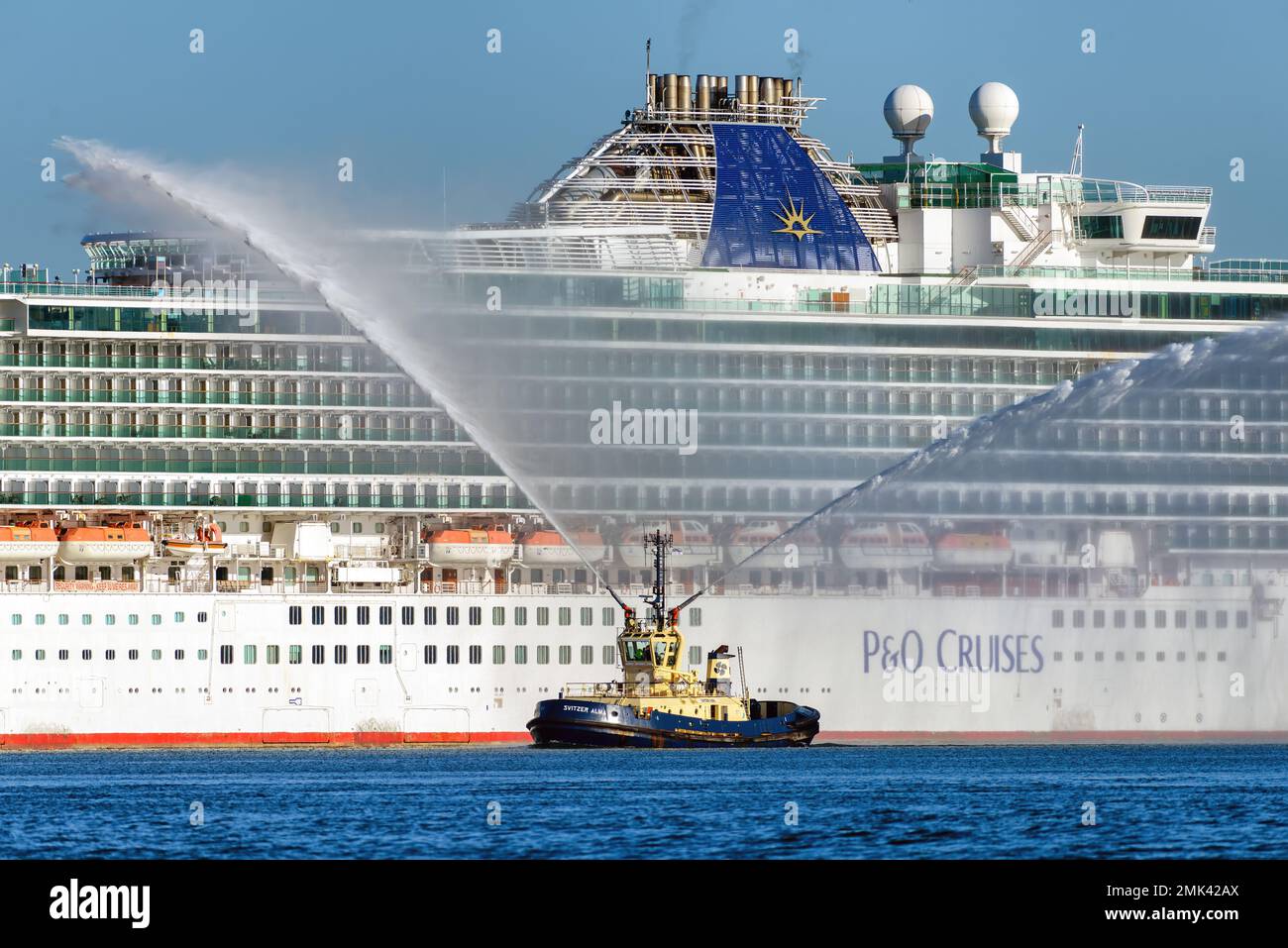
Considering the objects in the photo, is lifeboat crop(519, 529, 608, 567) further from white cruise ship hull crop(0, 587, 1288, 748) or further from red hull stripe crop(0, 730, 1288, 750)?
red hull stripe crop(0, 730, 1288, 750)

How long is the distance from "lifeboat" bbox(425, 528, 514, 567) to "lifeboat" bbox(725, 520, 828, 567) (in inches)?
232

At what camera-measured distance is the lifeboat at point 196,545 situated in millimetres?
66500

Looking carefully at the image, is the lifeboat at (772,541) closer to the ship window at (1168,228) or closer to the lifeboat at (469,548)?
the lifeboat at (469,548)

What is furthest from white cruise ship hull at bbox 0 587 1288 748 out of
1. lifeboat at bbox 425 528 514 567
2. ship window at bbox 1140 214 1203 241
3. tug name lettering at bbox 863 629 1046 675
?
ship window at bbox 1140 214 1203 241

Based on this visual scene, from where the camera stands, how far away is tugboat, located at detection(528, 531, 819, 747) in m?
62.3

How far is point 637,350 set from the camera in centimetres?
6862

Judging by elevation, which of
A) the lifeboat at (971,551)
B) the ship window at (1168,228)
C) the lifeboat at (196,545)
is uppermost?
the ship window at (1168,228)

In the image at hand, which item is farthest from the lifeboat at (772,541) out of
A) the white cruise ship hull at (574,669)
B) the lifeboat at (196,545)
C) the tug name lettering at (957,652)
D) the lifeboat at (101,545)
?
the lifeboat at (101,545)

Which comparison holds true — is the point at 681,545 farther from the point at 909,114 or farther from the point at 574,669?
the point at 909,114

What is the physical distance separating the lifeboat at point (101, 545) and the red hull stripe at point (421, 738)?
4.50 m

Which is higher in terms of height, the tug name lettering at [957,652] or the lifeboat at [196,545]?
the lifeboat at [196,545]
